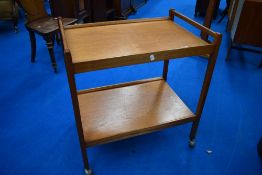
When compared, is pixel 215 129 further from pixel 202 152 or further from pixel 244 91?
pixel 244 91

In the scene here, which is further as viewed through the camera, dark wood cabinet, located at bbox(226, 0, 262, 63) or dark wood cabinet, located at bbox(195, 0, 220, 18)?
dark wood cabinet, located at bbox(195, 0, 220, 18)

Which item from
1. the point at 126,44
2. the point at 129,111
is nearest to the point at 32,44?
the point at 129,111

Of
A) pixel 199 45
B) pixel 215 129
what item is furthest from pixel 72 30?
pixel 215 129

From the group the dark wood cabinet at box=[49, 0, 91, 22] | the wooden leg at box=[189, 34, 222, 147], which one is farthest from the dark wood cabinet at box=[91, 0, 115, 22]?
the wooden leg at box=[189, 34, 222, 147]

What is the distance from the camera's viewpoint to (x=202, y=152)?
1.43m

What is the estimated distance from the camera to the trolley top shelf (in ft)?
3.03

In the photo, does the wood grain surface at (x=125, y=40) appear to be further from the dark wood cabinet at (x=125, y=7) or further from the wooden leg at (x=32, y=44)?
the dark wood cabinet at (x=125, y=7)

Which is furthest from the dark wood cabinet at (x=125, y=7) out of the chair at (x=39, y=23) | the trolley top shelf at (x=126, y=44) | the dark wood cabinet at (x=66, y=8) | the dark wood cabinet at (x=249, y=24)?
the trolley top shelf at (x=126, y=44)

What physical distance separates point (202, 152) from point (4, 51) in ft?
8.60

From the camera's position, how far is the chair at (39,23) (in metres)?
2.08

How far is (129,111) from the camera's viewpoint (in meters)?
1.43

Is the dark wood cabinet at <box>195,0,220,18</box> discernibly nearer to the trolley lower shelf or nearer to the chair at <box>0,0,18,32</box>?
the trolley lower shelf

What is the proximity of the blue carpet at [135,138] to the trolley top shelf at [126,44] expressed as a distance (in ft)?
2.39

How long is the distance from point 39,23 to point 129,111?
1516mm
